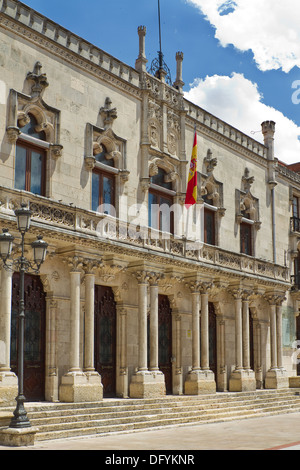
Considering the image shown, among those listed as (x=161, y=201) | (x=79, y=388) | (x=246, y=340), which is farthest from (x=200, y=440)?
(x=246, y=340)

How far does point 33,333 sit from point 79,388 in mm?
2279

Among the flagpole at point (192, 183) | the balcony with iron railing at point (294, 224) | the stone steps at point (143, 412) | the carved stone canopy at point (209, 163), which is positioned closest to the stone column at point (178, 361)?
the stone steps at point (143, 412)

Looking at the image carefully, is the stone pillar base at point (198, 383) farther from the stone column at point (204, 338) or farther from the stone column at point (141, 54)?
the stone column at point (141, 54)

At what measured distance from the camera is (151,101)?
2620 cm

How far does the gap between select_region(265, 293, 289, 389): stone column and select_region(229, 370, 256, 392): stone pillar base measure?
A: 7.52ft

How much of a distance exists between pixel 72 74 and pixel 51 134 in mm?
2649

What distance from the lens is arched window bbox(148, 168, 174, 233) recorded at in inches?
1021

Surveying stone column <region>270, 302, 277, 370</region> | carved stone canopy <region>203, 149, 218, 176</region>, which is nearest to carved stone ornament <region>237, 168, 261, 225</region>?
carved stone canopy <region>203, 149, 218, 176</region>

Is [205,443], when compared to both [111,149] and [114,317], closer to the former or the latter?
[114,317]

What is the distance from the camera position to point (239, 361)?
2820 centimetres

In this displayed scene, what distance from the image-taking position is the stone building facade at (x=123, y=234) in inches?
808

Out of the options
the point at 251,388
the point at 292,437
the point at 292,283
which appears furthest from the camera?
the point at 292,283

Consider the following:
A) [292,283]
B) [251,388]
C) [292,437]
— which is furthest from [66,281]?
[292,283]

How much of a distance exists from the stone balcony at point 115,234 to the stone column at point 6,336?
1.62 metres
